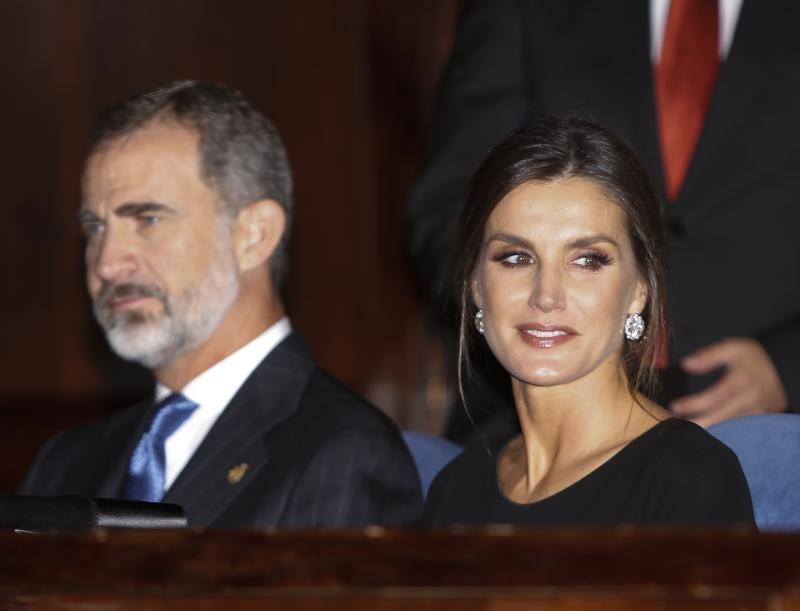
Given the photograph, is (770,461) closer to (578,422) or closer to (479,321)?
(578,422)

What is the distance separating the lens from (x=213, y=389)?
108 inches

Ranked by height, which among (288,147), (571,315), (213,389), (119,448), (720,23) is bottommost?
(119,448)

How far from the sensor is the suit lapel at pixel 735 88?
2707 mm

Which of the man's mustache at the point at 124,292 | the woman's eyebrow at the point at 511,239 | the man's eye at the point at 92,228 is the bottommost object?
the man's mustache at the point at 124,292

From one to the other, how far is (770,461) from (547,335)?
35cm

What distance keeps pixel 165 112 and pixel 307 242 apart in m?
1.77

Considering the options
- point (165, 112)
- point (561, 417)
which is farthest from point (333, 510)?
point (165, 112)

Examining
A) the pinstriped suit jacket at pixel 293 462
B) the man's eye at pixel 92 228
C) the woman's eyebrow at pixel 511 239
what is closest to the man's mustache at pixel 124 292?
the man's eye at pixel 92 228

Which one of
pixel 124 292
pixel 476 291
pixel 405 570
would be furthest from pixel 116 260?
pixel 405 570

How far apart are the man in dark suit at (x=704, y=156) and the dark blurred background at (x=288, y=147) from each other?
1525mm

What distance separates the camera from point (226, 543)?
141cm

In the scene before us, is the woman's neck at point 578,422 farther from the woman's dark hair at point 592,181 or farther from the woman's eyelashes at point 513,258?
the woman's eyelashes at point 513,258

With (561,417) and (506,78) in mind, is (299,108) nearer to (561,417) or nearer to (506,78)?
(506,78)

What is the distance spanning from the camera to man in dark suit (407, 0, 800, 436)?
2.66 metres
